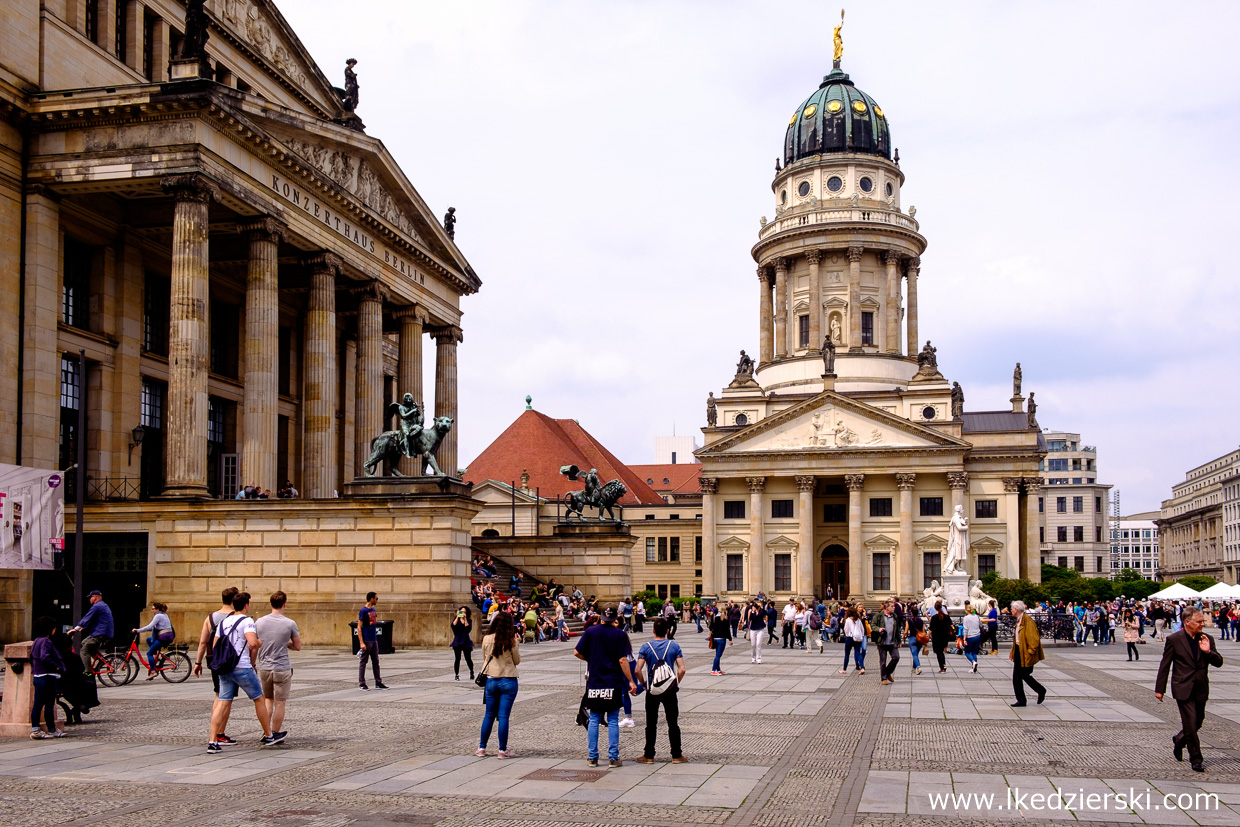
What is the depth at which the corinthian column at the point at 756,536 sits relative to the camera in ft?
301

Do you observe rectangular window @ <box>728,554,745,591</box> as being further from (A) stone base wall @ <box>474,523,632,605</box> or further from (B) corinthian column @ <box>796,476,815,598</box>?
(A) stone base wall @ <box>474,523,632,605</box>

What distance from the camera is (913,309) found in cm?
10456

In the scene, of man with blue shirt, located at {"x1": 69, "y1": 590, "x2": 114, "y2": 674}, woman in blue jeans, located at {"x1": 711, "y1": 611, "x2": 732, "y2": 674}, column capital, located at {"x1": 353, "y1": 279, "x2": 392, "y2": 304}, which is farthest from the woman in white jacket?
column capital, located at {"x1": 353, "y1": 279, "x2": 392, "y2": 304}

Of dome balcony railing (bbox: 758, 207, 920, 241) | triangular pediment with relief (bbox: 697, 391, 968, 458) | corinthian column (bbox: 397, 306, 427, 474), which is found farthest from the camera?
dome balcony railing (bbox: 758, 207, 920, 241)

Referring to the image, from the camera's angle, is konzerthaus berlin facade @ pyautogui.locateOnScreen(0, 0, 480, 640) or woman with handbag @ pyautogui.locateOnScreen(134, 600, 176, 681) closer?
woman with handbag @ pyautogui.locateOnScreen(134, 600, 176, 681)

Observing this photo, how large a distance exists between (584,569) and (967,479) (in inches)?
1918

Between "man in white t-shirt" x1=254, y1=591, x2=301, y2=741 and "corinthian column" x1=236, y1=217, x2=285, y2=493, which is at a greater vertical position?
"corinthian column" x1=236, y1=217, x2=285, y2=493

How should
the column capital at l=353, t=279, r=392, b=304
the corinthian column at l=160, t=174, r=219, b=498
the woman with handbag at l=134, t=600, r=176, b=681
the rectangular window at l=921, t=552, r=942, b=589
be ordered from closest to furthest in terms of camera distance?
1. the woman with handbag at l=134, t=600, r=176, b=681
2. the corinthian column at l=160, t=174, r=219, b=498
3. the column capital at l=353, t=279, r=392, b=304
4. the rectangular window at l=921, t=552, r=942, b=589

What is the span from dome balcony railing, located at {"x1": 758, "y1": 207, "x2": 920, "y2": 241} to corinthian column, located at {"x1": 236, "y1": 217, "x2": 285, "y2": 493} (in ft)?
238

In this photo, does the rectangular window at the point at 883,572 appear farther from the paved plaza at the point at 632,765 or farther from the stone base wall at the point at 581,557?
the paved plaza at the point at 632,765

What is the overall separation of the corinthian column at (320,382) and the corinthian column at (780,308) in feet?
228

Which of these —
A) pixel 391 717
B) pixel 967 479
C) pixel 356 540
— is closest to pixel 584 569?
pixel 356 540

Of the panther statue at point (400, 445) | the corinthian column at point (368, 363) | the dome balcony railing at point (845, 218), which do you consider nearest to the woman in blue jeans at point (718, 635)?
the panther statue at point (400, 445)

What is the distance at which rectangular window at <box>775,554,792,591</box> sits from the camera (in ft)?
303
